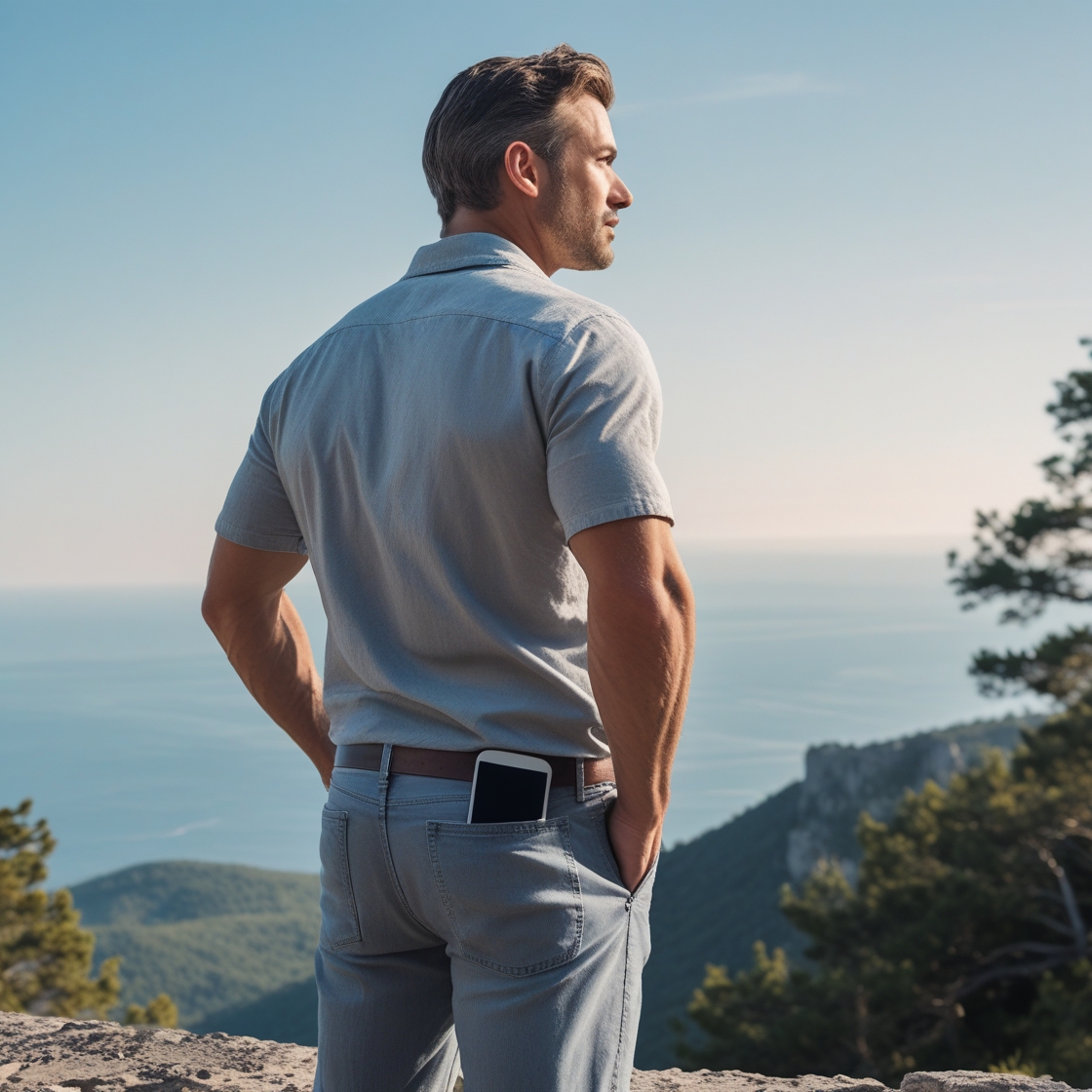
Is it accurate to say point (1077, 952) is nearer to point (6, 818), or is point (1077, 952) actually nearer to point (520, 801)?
point (6, 818)

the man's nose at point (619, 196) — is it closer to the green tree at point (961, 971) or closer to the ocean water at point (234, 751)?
the green tree at point (961, 971)

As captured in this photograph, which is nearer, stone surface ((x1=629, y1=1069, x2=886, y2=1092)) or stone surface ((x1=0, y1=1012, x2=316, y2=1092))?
stone surface ((x1=629, y1=1069, x2=886, y2=1092))

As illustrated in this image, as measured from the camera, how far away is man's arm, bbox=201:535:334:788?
1.60 metres

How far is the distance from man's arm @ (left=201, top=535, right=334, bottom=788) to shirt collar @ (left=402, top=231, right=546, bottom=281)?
490 millimetres

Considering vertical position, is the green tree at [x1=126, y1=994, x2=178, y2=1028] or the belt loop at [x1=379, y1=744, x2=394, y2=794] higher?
the belt loop at [x1=379, y1=744, x2=394, y2=794]

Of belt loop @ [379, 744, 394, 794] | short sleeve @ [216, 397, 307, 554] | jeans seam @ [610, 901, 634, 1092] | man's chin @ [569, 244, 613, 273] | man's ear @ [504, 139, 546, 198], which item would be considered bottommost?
jeans seam @ [610, 901, 634, 1092]

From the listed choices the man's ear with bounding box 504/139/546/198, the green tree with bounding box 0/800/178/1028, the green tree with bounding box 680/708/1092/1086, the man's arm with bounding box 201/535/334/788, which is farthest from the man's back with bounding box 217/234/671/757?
the green tree with bounding box 0/800/178/1028

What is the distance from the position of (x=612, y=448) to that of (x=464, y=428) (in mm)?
170

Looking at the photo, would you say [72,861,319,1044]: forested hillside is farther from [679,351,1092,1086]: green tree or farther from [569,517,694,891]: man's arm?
[569,517,694,891]: man's arm

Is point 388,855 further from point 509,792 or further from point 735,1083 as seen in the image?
point 735,1083

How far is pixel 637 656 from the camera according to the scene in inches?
44.9

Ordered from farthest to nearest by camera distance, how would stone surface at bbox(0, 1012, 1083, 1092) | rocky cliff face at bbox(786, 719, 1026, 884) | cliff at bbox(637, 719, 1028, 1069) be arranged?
rocky cliff face at bbox(786, 719, 1026, 884)
cliff at bbox(637, 719, 1028, 1069)
stone surface at bbox(0, 1012, 1083, 1092)

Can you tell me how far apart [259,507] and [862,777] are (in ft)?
197

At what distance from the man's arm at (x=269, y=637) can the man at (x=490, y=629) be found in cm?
23
